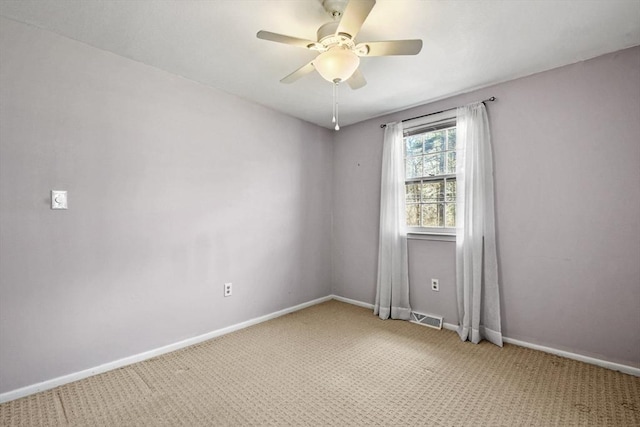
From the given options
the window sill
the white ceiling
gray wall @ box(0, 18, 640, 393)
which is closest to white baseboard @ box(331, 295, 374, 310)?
gray wall @ box(0, 18, 640, 393)

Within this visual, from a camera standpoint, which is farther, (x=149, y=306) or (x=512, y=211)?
(x=512, y=211)

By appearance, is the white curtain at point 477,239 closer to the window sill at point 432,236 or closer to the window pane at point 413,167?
the window sill at point 432,236

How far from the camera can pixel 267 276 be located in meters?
3.31

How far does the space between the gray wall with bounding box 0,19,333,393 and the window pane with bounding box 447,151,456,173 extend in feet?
6.11

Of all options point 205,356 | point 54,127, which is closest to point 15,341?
point 205,356

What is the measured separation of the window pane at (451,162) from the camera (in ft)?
10.1

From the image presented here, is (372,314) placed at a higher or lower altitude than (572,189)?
lower

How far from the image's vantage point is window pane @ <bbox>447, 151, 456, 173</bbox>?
3.07 meters

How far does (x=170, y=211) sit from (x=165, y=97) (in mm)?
960

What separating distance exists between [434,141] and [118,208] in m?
3.00

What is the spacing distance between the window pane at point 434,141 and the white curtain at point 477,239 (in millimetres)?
287

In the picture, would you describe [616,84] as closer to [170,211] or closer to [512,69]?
[512,69]

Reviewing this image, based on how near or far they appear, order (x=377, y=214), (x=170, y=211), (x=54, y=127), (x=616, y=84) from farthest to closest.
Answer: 1. (x=377, y=214)
2. (x=170, y=211)
3. (x=616, y=84)
4. (x=54, y=127)

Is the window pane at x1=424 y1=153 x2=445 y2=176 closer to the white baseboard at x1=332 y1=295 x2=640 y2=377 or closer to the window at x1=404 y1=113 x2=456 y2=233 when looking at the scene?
the window at x1=404 y1=113 x2=456 y2=233
